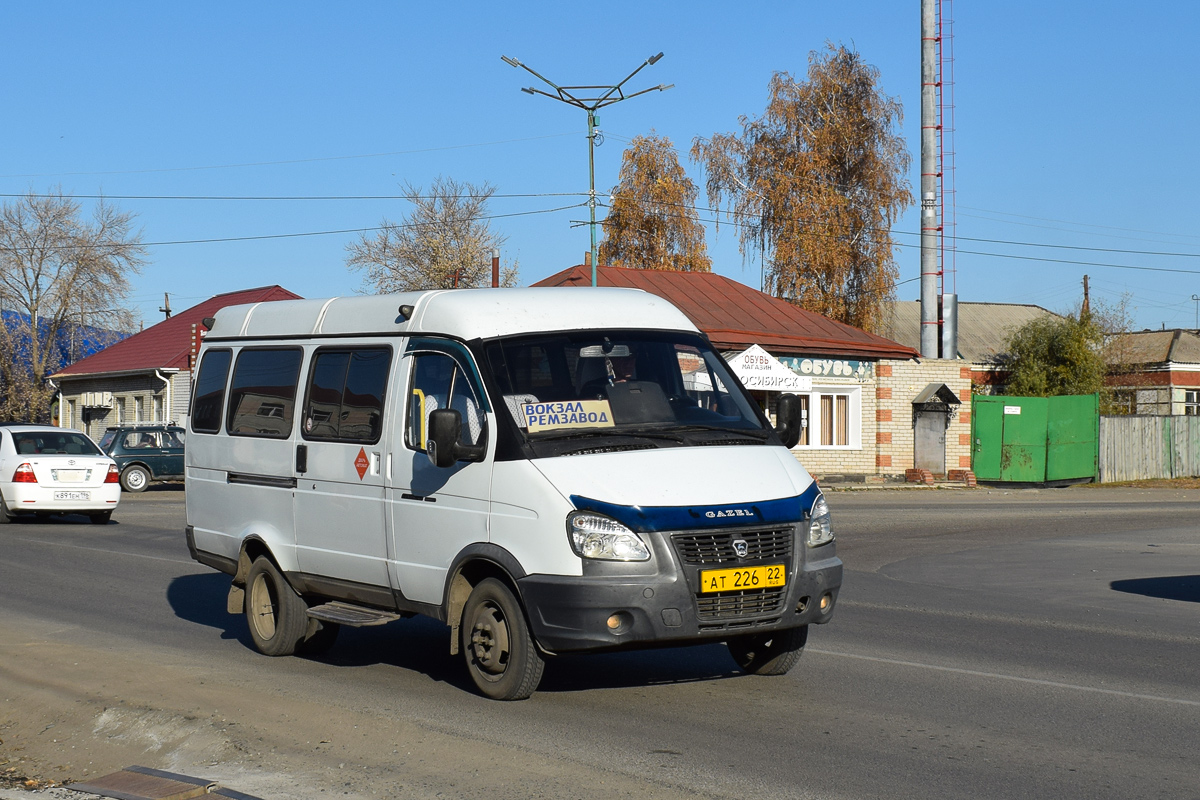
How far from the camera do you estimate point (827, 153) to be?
50.0 meters

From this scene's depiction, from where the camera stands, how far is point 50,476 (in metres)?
21.9

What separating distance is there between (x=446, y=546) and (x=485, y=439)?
26.9 inches

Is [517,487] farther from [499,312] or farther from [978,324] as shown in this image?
[978,324]

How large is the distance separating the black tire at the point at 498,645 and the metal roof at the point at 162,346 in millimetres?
40913

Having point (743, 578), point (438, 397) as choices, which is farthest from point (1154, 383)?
point (743, 578)

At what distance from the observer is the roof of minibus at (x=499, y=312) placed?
7832mm

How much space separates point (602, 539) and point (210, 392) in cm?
455

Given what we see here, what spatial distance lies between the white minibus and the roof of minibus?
0.01 m

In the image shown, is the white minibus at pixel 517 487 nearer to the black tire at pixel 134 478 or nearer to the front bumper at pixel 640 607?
the front bumper at pixel 640 607

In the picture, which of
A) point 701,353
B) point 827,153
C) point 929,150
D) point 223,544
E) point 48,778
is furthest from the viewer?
point 827,153

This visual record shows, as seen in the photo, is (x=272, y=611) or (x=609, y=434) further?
(x=272, y=611)

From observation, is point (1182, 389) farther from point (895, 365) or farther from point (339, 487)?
point (339, 487)

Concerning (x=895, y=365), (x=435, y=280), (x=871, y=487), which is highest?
(x=435, y=280)

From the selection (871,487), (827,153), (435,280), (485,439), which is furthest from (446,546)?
(435,280)
